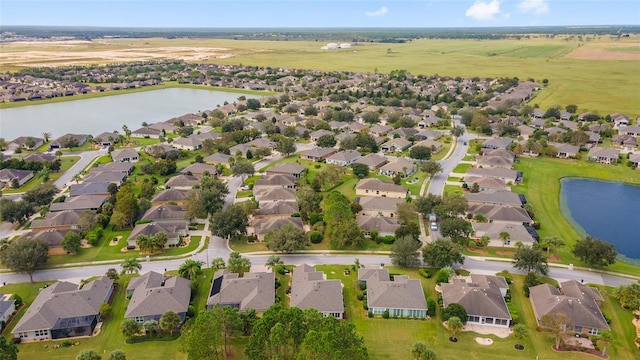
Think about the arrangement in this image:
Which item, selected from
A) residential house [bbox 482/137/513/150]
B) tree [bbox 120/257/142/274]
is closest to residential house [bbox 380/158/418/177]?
residential house [bbox 482/137/513/150]

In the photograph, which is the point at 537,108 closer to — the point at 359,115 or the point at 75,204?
the point at 359,115

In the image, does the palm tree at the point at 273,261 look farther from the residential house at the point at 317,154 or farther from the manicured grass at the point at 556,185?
the residential house at the point at 317,154

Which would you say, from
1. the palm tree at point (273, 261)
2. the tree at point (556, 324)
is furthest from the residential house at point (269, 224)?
the tree at point (556, 324)

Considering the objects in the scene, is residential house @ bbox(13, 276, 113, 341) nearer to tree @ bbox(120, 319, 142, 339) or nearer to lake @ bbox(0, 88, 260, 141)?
tree @ bbox(120, 319, 142, 339)

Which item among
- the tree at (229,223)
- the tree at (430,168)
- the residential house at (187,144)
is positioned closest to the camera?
the tree at (229,223)

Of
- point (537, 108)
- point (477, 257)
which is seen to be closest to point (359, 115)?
point (537, 108)
